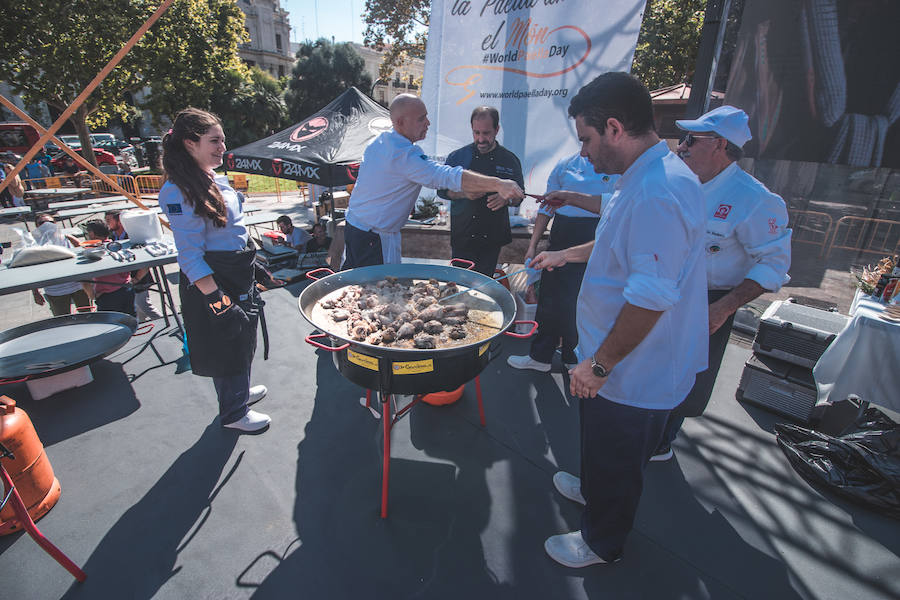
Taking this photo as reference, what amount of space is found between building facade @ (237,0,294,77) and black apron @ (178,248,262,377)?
176ft

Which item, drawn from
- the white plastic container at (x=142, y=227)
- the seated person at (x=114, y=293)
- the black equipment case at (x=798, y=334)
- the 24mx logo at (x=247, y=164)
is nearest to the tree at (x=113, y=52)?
the 24mx logo at (x=247, y=164)

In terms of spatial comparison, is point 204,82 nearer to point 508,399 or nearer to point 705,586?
point 508,399

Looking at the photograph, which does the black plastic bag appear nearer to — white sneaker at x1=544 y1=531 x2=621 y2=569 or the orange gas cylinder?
white sneaker at x1=544 y1=531 x2=621 y2=569

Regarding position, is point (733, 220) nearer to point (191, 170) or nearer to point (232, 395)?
point (191, 170)

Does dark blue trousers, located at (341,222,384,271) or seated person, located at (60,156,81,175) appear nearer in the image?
dark blue trousers, located at (341,222,384,271)

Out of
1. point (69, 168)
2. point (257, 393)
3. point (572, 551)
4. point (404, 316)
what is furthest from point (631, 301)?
point (69, 168)

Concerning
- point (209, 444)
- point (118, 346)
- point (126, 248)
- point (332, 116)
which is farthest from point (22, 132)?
point (209, 444)

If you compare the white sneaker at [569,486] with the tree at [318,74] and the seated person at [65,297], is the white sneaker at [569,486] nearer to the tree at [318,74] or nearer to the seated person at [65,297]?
the seated person at [65,297]

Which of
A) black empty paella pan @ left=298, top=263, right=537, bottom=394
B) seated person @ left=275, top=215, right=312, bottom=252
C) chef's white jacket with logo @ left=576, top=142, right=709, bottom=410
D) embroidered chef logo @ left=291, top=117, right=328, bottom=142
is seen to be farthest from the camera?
seated person @ left=275, top=215, right=312, bottom=252

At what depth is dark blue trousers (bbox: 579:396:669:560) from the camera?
65.8 inches

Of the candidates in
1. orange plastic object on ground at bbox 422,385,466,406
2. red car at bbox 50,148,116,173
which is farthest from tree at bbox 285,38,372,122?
orange plastic object on ground at bbox 422,385,466,406

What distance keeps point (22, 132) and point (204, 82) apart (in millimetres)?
9448

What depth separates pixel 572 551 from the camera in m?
2.04

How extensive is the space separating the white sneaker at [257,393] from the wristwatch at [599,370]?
2.75 metres
